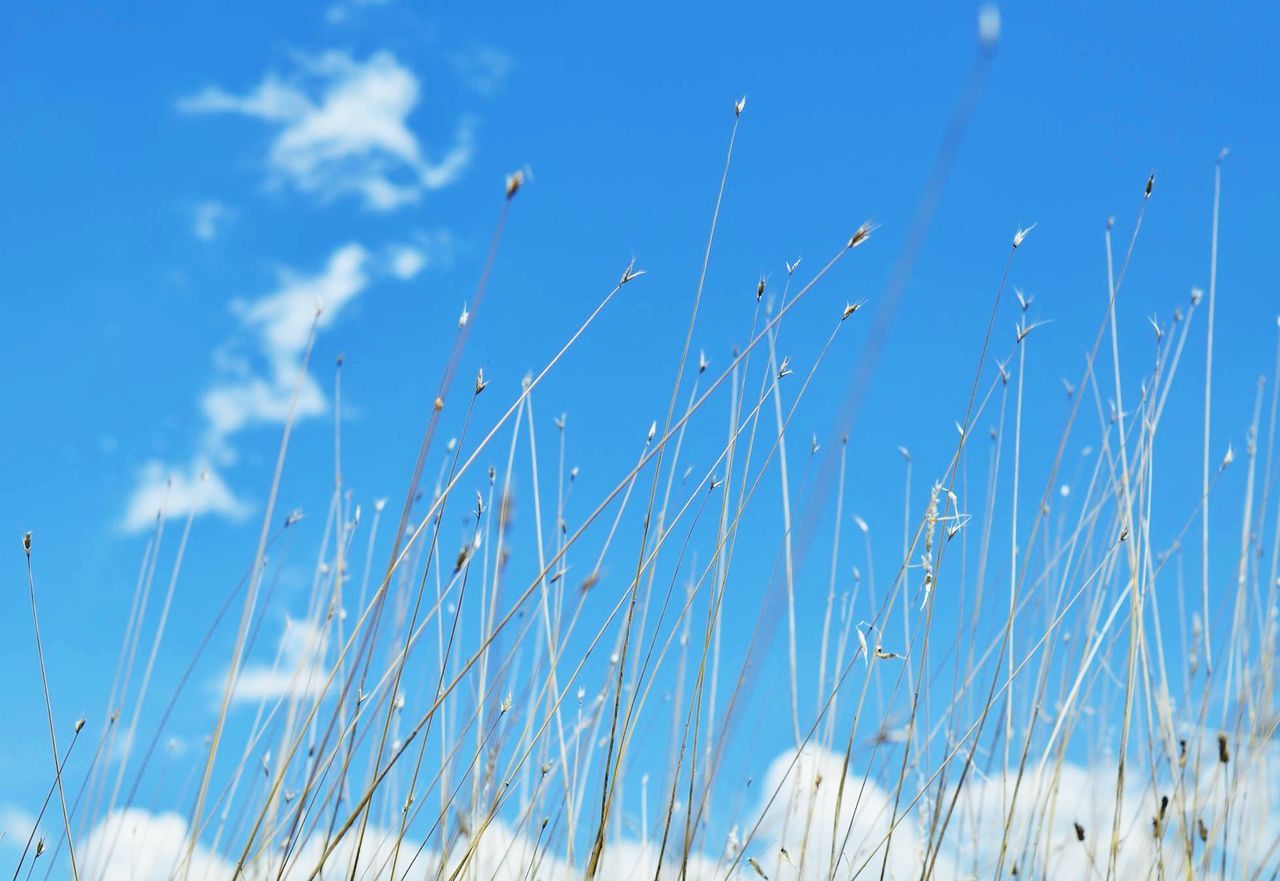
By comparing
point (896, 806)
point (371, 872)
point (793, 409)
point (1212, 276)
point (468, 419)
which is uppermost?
point (1212, 276)

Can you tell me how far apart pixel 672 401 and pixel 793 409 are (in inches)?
9.7

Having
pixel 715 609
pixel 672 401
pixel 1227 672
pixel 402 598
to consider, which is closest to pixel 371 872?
pixel 402 598

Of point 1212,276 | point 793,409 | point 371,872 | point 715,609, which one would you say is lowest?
point 371,872

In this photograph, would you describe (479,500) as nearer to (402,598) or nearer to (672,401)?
(672,401)

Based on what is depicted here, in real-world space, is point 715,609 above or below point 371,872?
above

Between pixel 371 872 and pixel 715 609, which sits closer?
pixel 715 609

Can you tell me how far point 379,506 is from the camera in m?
1.75

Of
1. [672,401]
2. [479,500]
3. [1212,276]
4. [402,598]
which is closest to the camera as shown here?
[479,500]

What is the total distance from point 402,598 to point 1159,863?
1127 mm

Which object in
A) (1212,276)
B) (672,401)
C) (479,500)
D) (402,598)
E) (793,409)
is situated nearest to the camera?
(479,500)

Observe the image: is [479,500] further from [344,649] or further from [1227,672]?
[1227,672]

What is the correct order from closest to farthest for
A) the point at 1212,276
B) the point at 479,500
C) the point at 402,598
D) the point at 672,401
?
the point at 479,500 < the point at 672,401 < the point at 402,598 < the point at 1212,276

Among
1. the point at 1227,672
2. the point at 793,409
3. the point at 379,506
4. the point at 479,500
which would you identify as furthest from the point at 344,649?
the point at 1227,672

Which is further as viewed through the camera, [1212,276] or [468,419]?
[1212,276]
